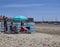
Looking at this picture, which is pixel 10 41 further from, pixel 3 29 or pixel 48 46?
pixel 3 29

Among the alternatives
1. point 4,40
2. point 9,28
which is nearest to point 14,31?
point 9,28

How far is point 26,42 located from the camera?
16125 mm

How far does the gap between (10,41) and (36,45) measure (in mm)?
1713

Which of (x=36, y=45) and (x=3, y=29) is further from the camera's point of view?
(x=3, y=29)

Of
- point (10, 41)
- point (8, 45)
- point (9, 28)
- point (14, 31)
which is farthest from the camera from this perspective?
point (9, 28)

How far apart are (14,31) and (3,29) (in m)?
2.13

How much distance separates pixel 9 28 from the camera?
23.9 metres

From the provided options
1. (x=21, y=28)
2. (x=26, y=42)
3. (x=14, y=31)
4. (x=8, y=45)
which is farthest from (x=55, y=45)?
(x=21, y=28)

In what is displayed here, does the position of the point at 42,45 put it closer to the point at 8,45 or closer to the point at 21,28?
the point at 8,45

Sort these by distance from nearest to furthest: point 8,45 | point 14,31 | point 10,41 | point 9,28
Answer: point 8,45 < point 10,41 < point 14,31 < point 9,28

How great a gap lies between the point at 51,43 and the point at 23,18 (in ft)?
27.6

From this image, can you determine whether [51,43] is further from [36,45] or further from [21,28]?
[21,28]

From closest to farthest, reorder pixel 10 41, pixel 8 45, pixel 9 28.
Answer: pixel 8 45, pixel 10 41, pixel 9 28

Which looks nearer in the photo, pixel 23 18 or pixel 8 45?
pixel 8 45
